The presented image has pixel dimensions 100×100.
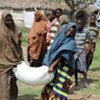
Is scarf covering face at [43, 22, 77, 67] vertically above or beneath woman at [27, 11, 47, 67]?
above

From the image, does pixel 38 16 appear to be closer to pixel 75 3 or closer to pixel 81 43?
pixel 81 43

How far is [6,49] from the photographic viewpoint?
26.0ft

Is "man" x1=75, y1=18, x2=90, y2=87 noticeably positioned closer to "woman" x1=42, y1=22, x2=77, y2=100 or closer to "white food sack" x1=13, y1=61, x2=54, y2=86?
"woman" x1=42, y1=22, x2=77, y2=100

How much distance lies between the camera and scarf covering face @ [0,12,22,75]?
7.90 meters

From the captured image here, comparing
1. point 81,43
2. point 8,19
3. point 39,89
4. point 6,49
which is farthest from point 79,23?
point 6,49

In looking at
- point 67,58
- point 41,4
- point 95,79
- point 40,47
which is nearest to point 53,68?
point 67,58

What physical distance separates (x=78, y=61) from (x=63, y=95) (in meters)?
2.67

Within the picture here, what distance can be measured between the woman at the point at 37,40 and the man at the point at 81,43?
0.80m

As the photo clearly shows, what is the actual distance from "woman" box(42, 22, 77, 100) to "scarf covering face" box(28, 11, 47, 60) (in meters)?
2.08

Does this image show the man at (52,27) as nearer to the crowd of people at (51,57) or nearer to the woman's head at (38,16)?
the woman's head at (38,16)

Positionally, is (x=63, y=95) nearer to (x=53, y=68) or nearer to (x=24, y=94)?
(x=53, y=68)

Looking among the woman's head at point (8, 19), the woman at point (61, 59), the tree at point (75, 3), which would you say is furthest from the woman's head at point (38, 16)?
the tree at point (75, 3)

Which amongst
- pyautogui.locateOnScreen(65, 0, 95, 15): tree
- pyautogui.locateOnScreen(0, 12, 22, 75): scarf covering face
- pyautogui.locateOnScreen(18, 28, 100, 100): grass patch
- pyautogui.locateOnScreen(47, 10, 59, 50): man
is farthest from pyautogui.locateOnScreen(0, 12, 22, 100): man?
pyautogui.locateOnScreen(65, 0, 95, 15): tree

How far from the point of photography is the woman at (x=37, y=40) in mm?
9578
